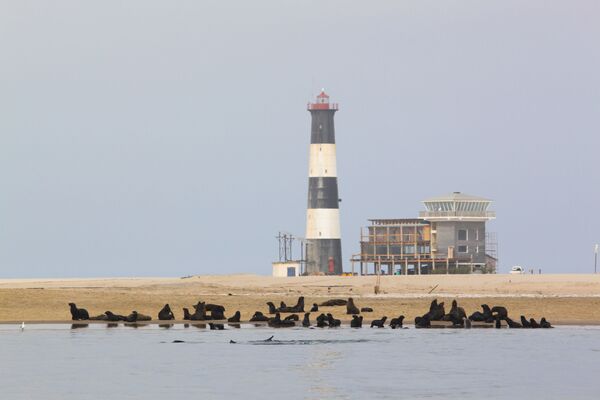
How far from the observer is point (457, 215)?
343ft

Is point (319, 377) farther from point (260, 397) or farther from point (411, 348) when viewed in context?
point (411, 348)

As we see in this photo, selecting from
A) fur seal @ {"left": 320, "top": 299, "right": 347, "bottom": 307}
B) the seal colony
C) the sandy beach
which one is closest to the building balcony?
the sandy beach

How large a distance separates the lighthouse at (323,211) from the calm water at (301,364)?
50207mm

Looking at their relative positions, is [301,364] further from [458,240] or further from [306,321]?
[458,240]

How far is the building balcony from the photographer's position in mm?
104312

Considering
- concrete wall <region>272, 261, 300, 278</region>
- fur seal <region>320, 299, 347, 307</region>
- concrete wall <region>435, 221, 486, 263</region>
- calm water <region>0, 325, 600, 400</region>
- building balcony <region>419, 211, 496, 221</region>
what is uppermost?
building balcony <region>419, 211, 496, 221</region>

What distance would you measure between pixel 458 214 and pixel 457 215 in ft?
0.35

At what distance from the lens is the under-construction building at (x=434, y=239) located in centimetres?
10362

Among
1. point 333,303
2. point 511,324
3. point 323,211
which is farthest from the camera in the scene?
point 323,211

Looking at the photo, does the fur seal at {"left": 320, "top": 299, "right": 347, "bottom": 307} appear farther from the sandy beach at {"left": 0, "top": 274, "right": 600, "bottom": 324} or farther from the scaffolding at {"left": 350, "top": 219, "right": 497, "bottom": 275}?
the scaffolding at {"left": 350, "top": 219, "right": 497, "bottom": 275}

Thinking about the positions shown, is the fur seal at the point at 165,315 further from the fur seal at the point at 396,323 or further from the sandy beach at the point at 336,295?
the fur seal at the point at 396,323

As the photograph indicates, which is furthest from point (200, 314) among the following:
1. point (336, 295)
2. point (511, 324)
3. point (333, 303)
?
point (336, 295)

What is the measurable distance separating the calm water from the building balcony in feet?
177

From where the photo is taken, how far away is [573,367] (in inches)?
1426
